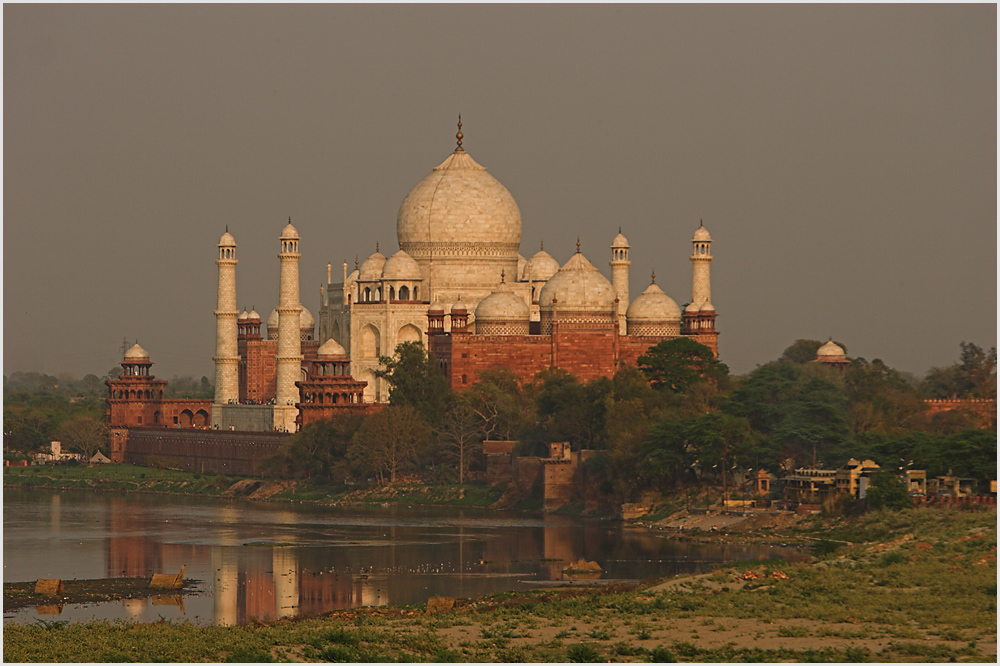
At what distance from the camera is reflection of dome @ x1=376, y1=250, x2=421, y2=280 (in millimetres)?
71875

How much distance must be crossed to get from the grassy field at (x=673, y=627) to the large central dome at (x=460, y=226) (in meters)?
34.7

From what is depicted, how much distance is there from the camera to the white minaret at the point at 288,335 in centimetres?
6950

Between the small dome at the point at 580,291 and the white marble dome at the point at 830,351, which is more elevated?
the small dome at the point at 580,291

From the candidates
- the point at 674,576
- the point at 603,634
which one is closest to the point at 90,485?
the point at 674,576

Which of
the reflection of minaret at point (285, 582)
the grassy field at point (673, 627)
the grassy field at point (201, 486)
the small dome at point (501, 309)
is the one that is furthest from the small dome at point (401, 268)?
the grassy field at point (673, 627)

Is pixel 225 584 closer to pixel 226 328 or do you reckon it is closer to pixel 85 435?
pixel 226 328

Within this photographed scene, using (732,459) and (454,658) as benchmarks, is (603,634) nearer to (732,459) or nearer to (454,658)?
(454,658)

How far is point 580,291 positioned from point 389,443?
10.6 meters

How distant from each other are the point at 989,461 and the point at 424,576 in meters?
14.0

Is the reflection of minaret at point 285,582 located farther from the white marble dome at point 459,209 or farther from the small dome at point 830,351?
the small dome at point 830,351

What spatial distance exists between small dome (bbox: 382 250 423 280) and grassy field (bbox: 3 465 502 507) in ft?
→ 30.8

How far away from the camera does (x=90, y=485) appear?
6975cm

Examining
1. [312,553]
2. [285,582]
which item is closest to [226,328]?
[312,553]

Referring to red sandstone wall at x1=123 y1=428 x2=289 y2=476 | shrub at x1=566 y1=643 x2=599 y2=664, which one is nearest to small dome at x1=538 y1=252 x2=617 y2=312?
red sandstone wall at x1=123 y1=428 x2=289 y2=476
